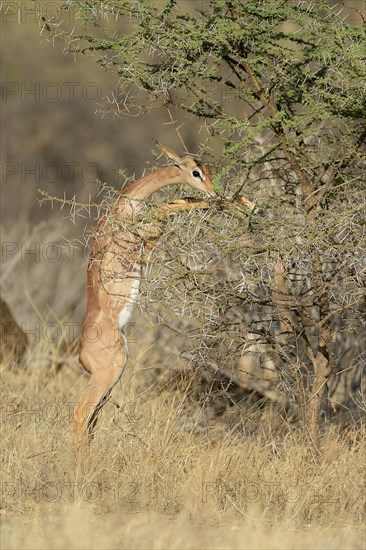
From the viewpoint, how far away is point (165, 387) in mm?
8781

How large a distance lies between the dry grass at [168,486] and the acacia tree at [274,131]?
63cm

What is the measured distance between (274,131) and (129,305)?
5.00 feet

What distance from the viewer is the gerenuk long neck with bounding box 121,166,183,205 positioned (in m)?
6.98

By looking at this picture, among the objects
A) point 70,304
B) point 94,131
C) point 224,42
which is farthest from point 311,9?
point 94,131

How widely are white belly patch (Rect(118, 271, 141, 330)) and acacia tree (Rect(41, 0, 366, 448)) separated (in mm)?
311

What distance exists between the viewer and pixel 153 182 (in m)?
7.02

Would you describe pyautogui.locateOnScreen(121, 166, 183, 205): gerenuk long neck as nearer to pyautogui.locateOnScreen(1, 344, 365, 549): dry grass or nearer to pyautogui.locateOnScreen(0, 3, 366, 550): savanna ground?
pyautogui.locateOnScreen(0, 3, 366, 550): savanna ground

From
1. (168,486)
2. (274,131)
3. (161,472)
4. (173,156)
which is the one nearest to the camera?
(168,486)

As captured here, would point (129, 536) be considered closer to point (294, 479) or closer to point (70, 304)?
point (294, 479)

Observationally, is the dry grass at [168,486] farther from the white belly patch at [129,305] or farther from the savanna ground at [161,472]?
the white belly patch at [129,305]

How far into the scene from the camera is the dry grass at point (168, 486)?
517 centimetres

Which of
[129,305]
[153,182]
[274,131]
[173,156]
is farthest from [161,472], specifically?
[274,131]

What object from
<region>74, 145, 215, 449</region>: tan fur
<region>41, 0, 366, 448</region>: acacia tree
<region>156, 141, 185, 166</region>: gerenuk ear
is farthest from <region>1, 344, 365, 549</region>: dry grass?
<region>156, 141, 185, 166</region>: gerenuk ear

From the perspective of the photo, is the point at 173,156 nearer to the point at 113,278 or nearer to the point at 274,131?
the point at 274,131
